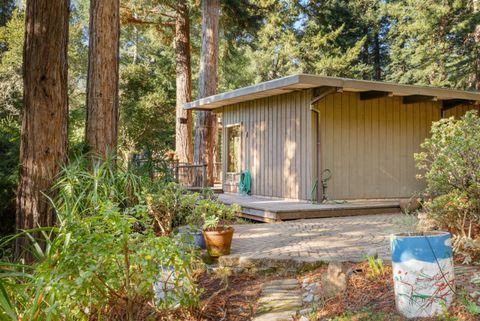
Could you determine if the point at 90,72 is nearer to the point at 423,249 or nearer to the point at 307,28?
the point at 423,249

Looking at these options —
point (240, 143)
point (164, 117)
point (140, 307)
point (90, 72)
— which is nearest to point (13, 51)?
point (164, 117)

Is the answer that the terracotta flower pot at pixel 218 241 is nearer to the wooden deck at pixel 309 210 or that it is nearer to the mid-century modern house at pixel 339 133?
the wooden deck at pixel 309 210

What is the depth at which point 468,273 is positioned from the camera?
10.2 feet

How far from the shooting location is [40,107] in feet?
13.3

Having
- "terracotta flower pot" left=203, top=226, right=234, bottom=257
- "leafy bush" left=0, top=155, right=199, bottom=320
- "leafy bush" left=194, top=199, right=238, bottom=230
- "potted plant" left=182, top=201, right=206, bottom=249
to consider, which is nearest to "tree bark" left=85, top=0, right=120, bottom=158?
"potted plant" left=182, top=201, right=206, bottom=249

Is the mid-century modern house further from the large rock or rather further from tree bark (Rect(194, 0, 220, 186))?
the large rock

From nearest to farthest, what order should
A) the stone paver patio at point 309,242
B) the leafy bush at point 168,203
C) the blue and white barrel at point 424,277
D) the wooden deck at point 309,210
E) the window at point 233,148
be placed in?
the blue and white barrel at point 424,277 < the stone paver patio at point 309,242 < the leafy bush at point 168,203 < the wooden deck at point 309,210 < the window at point 233,148

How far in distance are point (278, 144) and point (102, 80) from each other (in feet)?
15.5

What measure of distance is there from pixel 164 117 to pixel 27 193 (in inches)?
650

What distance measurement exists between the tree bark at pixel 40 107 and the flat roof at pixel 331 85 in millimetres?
4246

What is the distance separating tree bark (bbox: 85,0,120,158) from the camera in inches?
214

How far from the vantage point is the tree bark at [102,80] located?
5438 millimetres

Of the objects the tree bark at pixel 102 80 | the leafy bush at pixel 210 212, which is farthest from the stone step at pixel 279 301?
the tree bark at pixel 102 80

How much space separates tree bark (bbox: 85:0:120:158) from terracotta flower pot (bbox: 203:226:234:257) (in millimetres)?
1872
